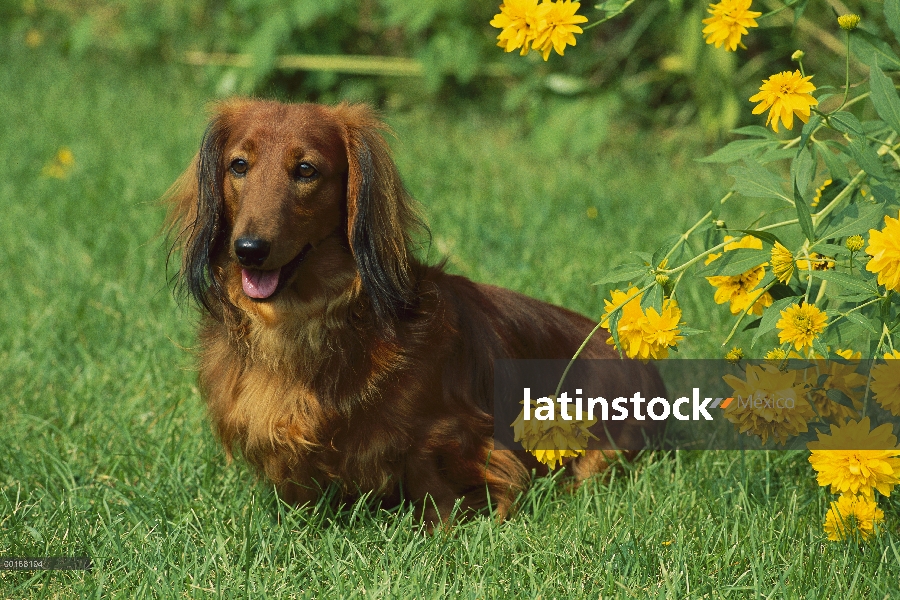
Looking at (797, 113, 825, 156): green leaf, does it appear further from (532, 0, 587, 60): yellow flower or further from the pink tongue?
the pink tongue

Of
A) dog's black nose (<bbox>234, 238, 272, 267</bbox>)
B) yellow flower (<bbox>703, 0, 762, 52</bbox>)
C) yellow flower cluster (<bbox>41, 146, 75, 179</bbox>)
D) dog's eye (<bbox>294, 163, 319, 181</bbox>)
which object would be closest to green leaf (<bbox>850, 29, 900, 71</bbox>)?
yellow flower (<bbox>703, 0, 762, 52</bbox>)

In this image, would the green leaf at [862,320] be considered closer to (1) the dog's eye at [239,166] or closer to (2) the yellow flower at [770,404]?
(2) the yellow flower at [770,404]

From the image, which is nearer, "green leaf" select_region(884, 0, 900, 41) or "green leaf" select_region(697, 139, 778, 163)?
"green leaf" select_region(884, 0, 900, 41)

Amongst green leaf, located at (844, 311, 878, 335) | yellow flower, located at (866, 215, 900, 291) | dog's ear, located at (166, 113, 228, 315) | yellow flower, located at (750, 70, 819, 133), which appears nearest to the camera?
yellow flower, located at (866, 215, 900, 291)

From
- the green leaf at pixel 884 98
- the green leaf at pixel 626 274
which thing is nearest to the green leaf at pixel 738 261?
the green leaf at pixel 626 274

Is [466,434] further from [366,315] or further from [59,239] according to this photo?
[59,239]

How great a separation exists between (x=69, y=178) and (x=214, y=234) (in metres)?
→ 3.14

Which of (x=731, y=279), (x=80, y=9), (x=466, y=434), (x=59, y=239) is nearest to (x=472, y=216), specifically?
(x=59, y=239)

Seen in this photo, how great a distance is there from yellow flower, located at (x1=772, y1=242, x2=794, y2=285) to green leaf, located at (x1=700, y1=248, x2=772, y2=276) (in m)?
0.09

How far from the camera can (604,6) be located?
2227 millimetres

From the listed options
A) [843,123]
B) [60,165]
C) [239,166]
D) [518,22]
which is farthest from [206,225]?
[60,165]

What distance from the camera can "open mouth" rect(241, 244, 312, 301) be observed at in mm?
2389

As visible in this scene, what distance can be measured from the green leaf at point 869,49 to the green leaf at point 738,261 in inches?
20.8

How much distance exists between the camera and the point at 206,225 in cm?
253
